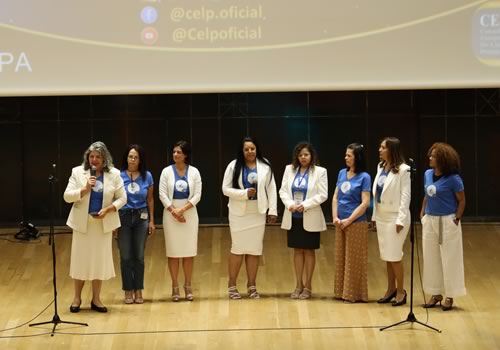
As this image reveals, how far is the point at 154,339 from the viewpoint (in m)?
6.14

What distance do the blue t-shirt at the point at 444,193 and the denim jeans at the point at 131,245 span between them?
7.17 ft

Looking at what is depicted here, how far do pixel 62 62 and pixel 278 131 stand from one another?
3797mm

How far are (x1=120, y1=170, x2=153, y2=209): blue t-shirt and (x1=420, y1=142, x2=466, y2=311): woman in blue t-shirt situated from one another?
2.14 m

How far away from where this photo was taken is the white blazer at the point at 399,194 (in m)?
6.79

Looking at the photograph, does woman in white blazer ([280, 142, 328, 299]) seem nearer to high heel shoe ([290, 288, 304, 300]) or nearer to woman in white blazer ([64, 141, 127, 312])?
high heel shoe ([290, 288, 304, 300])

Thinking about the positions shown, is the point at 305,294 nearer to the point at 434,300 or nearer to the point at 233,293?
the point at 233,293

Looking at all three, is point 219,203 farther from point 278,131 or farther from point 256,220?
point 256,220

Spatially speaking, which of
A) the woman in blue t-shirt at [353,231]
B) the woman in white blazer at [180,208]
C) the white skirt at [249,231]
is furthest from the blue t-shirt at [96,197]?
the woman in blue t-shirt at [353,231]

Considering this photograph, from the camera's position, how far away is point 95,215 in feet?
21.8

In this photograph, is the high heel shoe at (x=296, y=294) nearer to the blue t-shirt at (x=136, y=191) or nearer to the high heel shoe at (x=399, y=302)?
the high heel shoe at (x=399, y=302)

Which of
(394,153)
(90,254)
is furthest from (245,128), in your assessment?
(90,254)

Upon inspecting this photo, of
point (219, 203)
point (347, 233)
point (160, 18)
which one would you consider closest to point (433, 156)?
point (347, 233)

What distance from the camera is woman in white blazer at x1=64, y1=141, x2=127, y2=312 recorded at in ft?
21.8

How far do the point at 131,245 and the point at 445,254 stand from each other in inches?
93.2
